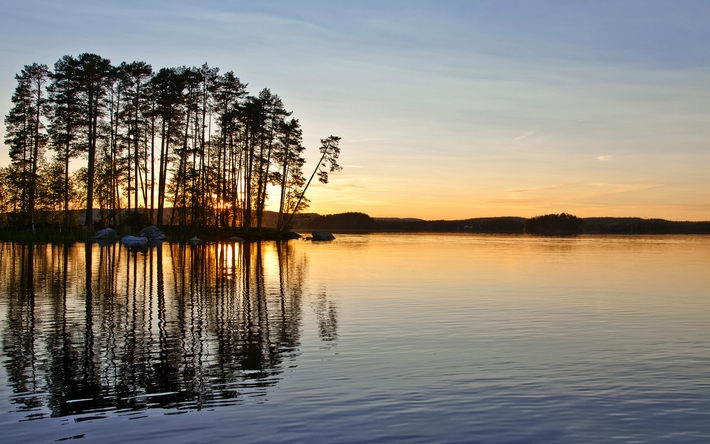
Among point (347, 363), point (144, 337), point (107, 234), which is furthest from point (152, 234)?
point (347, 363)

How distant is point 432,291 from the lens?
90.7 feet

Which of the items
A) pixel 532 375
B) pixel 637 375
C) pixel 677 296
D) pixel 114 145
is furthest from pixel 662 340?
pixel 114 145

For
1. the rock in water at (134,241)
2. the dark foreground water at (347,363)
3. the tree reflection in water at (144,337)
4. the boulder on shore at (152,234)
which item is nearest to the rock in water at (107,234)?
the boulder on shore at (152,234)

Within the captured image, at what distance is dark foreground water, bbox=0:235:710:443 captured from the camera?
31.5 ft

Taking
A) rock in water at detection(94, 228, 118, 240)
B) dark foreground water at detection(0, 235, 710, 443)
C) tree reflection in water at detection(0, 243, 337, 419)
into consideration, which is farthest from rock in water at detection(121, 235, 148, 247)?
dark foreground water at detection(0, 235, 710, 443)

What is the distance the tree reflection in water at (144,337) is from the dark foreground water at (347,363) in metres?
0.06

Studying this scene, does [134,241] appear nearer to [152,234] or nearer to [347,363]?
[152,234]

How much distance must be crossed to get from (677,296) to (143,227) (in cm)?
6056

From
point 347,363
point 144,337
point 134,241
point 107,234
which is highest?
point 107,234

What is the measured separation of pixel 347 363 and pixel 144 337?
5.94 m

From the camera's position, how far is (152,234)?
6844cm

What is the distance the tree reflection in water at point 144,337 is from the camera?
437 inches

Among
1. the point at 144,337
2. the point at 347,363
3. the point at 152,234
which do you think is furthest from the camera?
the point at 152,234

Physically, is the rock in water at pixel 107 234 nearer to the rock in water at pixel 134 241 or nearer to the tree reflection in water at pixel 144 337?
the rock in water at pixel 134 241
